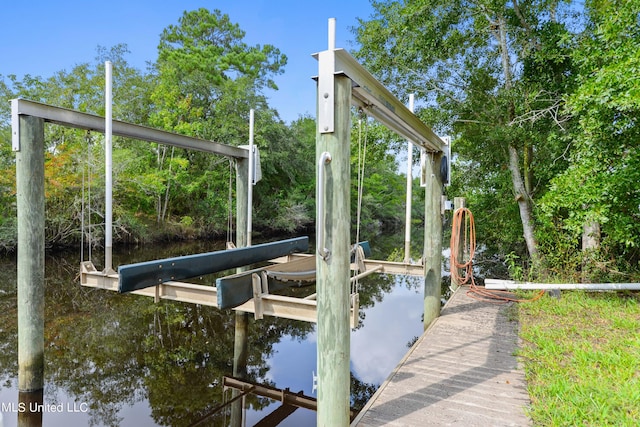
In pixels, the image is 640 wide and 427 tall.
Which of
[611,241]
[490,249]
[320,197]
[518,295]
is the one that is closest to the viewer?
[320,197]

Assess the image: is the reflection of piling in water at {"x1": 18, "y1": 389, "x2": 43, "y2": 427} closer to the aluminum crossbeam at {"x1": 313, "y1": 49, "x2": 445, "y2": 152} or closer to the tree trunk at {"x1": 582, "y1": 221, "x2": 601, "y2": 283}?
the aluminum crossbeam at {"x1": 313, "y1": 49, "x2": 445, "y2": 152}

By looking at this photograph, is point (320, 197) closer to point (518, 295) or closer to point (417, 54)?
point (518, 295)

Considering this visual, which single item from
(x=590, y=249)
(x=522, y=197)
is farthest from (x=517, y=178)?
(x=590, y=249)

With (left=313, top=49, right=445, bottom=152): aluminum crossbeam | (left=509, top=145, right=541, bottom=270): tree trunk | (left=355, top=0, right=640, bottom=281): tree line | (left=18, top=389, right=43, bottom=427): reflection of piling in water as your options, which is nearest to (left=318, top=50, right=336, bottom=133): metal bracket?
(left=313, top=49, right=445, bottom=152): aluminum crossbeam

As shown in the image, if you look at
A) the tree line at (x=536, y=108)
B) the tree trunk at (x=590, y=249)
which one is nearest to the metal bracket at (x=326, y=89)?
the tree line at (x=536, y=108)

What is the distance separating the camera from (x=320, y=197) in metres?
2.16

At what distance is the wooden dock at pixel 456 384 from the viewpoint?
254 centimetres

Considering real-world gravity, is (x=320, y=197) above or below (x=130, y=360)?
above

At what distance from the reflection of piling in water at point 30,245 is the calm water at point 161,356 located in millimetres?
542

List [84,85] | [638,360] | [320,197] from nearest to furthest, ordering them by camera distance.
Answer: [320,197], [638,360], [84,85]

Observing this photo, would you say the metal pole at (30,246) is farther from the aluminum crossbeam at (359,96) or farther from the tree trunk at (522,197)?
the tree trunk at (522,197)

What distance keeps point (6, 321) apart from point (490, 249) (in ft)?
35.1

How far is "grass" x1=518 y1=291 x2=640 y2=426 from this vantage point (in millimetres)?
2523

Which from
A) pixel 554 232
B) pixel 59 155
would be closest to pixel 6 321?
pixel 59 155
